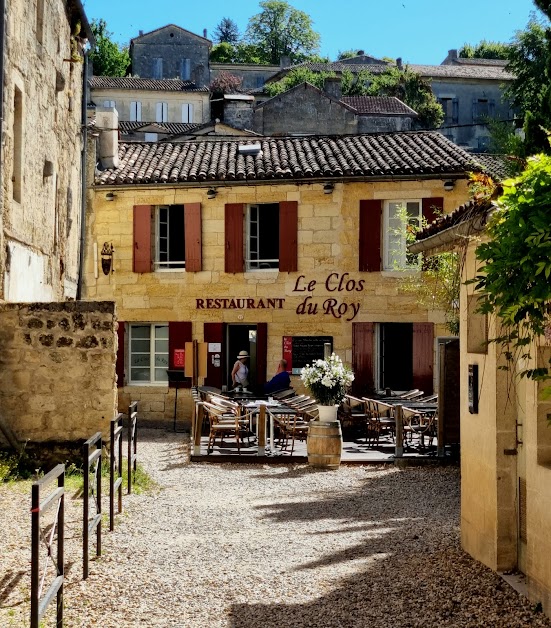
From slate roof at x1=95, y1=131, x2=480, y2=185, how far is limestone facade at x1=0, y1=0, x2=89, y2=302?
2.67 meters

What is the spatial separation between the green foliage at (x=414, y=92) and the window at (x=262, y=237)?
32.3 meters

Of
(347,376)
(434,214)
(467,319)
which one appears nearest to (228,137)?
(434,214)

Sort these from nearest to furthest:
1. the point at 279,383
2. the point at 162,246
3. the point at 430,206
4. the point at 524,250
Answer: the point at 524,250
the point at 279,383
the point at 430,206
the point at 162,246

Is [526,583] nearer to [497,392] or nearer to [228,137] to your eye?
[497,392]

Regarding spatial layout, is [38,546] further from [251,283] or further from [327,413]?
[251,283]

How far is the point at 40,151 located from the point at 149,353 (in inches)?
289

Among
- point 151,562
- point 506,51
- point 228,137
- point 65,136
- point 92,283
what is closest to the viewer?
point 151,562

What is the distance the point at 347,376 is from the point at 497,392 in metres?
7.06

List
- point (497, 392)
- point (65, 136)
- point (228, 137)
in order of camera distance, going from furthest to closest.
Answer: point (228, 137), point (65, 136), point (497, 392)

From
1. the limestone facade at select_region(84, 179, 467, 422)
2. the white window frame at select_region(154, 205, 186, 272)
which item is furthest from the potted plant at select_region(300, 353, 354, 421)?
the white window frame at select_region(154, 205, 186, 272)

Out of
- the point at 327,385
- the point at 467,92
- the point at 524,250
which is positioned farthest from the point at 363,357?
the point at 467,92

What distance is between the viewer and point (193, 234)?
866 inches

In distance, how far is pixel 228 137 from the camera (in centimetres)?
3597

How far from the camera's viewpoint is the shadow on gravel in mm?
6402
